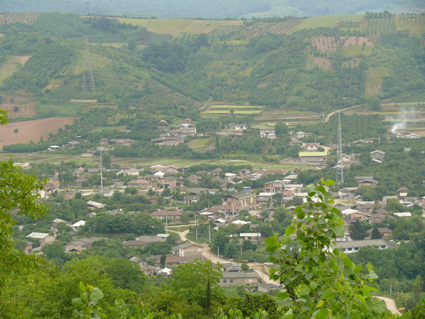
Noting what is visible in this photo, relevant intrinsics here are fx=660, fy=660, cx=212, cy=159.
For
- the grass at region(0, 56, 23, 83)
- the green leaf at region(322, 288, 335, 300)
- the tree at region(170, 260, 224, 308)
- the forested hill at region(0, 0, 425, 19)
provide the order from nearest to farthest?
the green leaf at region(322, 288, 335, 300)
the tree at region(170, 260, 224, 308)
the grass at region(0, 56, 23, 83)
the forested hill at region(0, 0, 425, 19)

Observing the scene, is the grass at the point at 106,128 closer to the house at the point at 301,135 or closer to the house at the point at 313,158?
the house at the point at 301,135

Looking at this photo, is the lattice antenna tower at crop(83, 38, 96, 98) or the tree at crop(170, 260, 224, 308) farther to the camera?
the lattice antenna tower at crop(83, 38, 96, 98)

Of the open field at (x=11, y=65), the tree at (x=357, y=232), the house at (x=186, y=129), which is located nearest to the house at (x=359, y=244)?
the tree at (x=357, y=232)

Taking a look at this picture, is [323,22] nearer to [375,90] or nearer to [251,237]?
[375,90]

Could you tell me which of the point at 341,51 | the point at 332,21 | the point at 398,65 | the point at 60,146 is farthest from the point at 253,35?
the point at 60,146

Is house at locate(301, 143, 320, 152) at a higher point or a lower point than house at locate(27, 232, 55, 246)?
higher

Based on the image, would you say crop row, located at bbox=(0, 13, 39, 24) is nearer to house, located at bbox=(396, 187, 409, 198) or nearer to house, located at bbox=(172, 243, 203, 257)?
house, located at bbox=(396, 187, 409, 198)

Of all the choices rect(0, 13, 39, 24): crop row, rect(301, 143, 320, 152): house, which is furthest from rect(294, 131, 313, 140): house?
rect(0, 13, 39, 24): crop row
